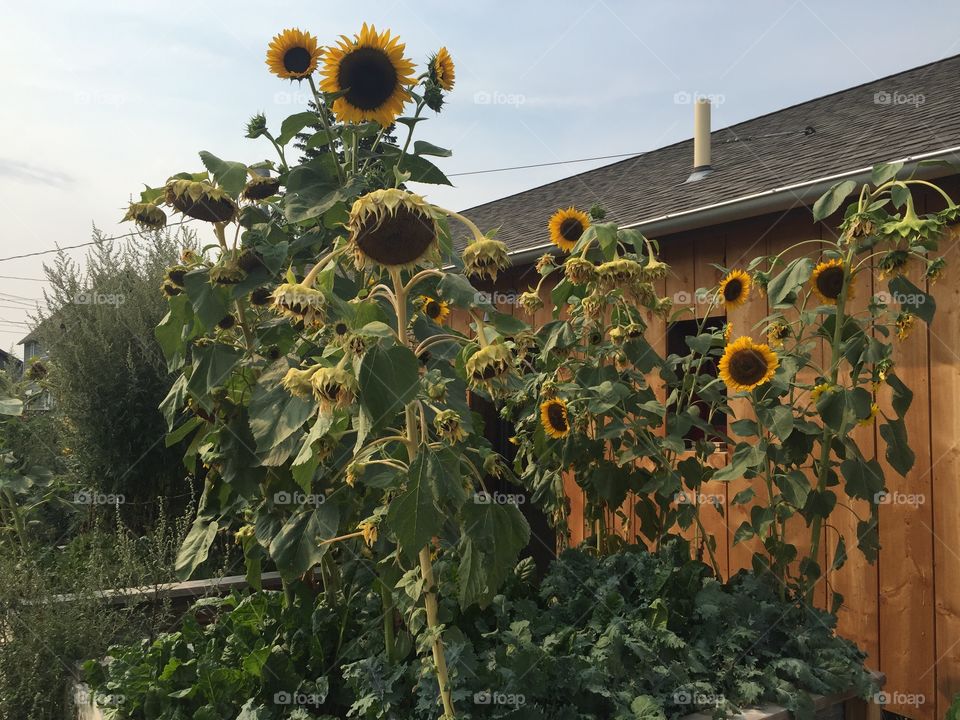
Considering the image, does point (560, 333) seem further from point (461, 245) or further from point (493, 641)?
point (461, 245)

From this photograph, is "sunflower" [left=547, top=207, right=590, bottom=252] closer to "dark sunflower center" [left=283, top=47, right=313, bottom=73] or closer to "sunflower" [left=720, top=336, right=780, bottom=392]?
"sunflower" [left=720, top=336, right=780, bottom=392]

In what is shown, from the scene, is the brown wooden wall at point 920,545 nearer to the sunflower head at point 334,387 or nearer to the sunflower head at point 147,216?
the sunflower head at point 334,387

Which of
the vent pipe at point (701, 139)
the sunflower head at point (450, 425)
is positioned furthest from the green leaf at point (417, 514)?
the vent pipe at point (701, 139)

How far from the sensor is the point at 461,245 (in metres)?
8.58

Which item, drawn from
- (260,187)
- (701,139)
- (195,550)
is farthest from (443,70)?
(701,139)

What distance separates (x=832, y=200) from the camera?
2768 millimetres

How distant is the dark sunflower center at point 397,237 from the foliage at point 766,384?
4.47ft

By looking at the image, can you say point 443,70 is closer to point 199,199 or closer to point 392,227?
point 199,199

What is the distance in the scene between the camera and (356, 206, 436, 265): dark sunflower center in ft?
5.29

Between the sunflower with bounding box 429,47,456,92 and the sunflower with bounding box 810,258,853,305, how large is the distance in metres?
1.58

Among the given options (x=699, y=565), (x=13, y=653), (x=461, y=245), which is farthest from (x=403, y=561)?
(x=461, y=245)

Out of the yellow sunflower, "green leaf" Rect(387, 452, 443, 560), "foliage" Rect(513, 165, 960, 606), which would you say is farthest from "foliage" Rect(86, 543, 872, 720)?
the yellow sunflower

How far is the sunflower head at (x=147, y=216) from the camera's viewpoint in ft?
8.39

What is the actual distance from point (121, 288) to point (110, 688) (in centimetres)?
364
